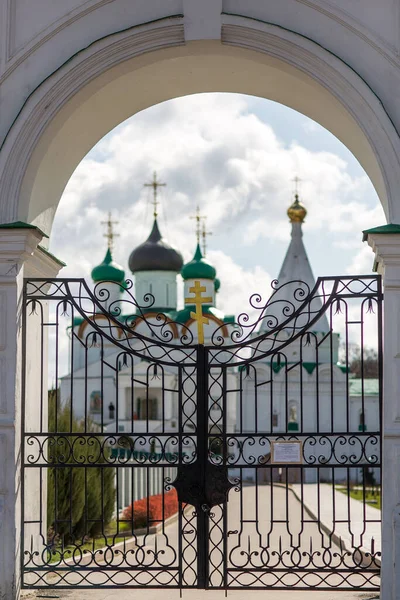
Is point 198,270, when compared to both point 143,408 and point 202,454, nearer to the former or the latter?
point 143,408

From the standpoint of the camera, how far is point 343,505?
22812mm

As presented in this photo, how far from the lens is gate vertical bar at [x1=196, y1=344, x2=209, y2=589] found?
7.21m

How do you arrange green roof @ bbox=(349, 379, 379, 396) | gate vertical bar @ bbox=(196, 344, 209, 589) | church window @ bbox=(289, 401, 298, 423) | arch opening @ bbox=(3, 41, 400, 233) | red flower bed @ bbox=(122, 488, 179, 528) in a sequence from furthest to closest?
green roof @ bbox=(349, 379, 379, 396), church window @ bbox=(289, 401, 298, 423), red flower bed @ bbox=(122, 488, 179, 528), arch opening @ bbox=(3, 41, 400, 233), gate vertical bar @ bbox=(196, 344, 209, 589)

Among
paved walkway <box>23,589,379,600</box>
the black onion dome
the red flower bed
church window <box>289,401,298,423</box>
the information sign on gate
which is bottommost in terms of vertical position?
the red flower bed

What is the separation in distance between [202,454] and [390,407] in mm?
1433

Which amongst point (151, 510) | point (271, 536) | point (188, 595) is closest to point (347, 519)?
point (188, 595)

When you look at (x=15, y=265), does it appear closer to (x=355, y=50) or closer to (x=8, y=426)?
(x=8, y=426)

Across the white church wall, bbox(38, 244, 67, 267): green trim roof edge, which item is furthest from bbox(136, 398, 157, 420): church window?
bbox(38, 244, 67, 267): green trim roof edge

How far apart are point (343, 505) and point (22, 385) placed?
16667mm

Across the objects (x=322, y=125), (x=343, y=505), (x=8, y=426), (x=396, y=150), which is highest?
(x=322, y=125)

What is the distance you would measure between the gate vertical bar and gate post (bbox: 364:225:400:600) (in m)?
1.29

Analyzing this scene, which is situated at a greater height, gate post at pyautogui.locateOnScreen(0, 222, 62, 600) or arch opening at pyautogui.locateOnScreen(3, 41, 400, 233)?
arch opening at pyautogui.locateOnScreen(3, 41, 400, 233)

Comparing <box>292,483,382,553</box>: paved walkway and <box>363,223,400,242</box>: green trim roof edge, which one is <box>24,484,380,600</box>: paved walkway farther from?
<box>363,223,400,242</box>: green trim roof edge

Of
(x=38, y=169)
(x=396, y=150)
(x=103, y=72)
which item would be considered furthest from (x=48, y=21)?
(x=396, y=150)
